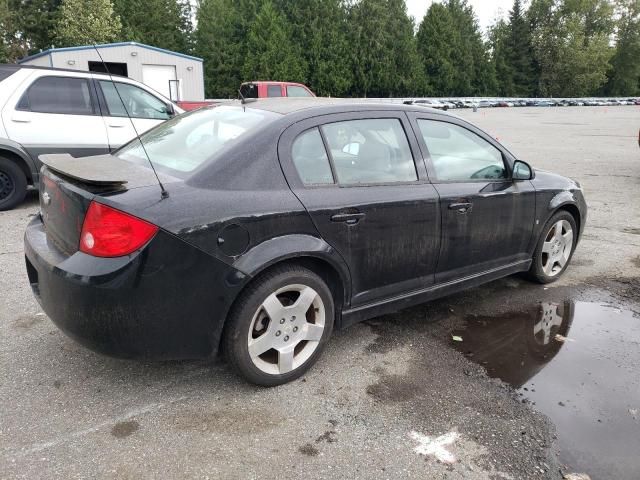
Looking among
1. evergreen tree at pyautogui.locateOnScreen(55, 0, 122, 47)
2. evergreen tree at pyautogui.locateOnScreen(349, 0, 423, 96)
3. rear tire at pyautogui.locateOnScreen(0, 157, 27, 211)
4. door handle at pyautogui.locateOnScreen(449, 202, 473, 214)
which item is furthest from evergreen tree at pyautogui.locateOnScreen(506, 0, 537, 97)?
door handle at pyautogui.locateOnScreen(449, 202, 473, 214)

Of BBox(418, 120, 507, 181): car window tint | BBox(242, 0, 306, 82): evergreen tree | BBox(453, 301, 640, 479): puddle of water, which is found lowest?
BBox(453, 301, 640, 479): puddle of water

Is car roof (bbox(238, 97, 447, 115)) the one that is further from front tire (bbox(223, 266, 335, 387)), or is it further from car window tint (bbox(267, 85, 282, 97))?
car window tint (bbox(267, 85, 282, 97))

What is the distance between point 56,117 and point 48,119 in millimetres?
102

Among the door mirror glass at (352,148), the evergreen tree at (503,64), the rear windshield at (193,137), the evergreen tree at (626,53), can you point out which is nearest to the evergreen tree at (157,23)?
the evergreen tree at (503,64)

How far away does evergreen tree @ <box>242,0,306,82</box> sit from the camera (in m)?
50.8

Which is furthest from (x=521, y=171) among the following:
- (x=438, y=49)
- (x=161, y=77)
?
(x=438, y=49)

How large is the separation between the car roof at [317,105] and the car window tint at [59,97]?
4.28 meters

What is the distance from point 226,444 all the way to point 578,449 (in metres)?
1.72

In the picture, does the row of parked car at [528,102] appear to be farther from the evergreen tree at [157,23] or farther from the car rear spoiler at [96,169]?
the car rear spoiler at [96,169]

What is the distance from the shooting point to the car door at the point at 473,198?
3.68 metres

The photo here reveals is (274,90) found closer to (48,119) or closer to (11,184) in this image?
(48,119)

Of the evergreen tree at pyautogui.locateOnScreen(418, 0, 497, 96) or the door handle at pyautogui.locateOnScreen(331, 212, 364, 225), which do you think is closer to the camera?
the door handle at pyautogui.locateOnScreen(331, 212, 364, 225)

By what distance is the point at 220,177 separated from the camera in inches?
111

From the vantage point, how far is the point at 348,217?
10.3ft
